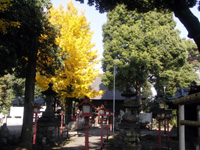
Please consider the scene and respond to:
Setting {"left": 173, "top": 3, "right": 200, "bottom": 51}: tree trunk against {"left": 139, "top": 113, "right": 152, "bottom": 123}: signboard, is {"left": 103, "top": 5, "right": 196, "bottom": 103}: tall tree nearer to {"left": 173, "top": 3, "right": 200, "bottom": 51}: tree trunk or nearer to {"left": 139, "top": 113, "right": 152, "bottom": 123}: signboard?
{"left": 139, "top": 113, "right": 152, "bottom": 123}: signboard

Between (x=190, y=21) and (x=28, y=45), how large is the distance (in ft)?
26.0

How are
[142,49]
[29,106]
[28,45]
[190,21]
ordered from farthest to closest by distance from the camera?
[142,49], [29,106], [28,45], [190,21]

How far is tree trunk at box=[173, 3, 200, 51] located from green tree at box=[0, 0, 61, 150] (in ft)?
23.0

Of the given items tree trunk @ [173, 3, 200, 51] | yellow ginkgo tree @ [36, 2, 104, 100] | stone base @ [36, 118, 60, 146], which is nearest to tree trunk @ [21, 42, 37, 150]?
stone base @ [36, 118, 60, 146]

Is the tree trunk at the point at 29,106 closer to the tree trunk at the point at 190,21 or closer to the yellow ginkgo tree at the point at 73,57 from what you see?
the yellow ginkgo tree at the point at 73,57

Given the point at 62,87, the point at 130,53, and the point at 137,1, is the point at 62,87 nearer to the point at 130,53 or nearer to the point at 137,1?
the point at 130,53

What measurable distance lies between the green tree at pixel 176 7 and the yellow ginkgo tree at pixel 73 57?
18.3 feet

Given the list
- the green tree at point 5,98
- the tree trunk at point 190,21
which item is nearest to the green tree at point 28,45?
the tree trunk at point 190,21

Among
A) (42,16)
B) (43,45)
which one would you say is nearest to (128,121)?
(43,45)

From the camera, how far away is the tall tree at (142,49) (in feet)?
60.3

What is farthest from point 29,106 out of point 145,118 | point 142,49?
point 145,118

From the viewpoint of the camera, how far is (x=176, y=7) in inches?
290

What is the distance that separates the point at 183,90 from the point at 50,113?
9.05 metres

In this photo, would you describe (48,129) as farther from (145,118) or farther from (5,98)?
(5,98)
